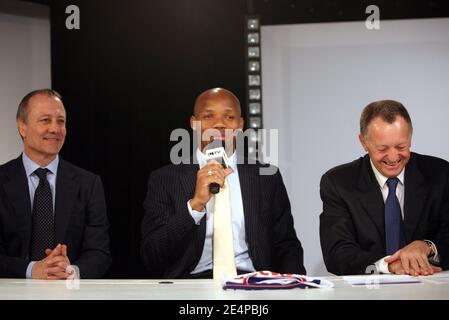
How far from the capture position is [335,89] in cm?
443

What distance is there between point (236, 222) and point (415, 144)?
4.94ft

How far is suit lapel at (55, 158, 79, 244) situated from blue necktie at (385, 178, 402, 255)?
133 centimetres

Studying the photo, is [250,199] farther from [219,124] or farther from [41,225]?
[41,225]

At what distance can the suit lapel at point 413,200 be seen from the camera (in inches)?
121

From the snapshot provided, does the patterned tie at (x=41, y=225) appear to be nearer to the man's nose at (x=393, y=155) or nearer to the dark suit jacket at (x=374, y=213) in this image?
the dark suit jacket at (x=374, y=213)

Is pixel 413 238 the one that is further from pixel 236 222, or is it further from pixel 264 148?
pixel 264 148

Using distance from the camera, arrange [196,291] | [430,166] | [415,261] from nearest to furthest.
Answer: [196,291]
[415,261]
[430,166]

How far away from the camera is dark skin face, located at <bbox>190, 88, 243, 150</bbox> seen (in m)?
3.43

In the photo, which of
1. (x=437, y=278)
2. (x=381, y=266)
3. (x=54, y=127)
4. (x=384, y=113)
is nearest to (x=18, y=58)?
(x=54, y=127)

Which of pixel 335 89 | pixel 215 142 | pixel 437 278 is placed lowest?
pixel 437 278

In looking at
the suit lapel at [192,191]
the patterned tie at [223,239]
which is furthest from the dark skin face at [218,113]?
the patterned tie at [223,239]

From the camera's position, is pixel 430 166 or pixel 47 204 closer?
pixel 430 166

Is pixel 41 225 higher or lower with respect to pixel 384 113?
lower

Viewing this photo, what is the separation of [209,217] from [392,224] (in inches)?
30.2
